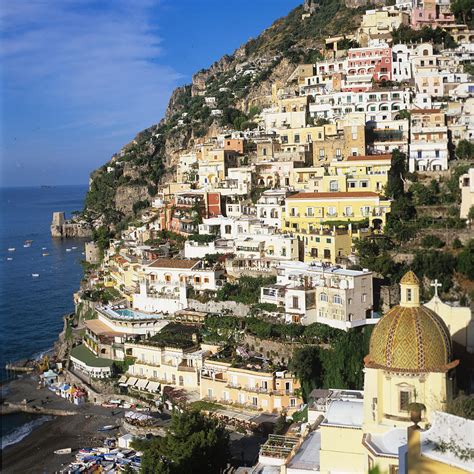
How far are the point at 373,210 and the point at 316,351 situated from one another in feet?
32.8

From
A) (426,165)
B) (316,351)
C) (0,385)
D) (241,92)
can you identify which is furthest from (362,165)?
(241,92)

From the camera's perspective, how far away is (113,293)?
4409 centimetres

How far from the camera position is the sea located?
38500mm

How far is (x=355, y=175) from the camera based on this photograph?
1519 inches

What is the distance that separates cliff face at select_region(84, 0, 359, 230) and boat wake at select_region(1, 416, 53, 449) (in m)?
36.2

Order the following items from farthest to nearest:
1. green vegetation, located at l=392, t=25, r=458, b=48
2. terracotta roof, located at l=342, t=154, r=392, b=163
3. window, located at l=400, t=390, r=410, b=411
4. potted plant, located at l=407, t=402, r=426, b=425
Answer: green vegetation, located at l=392, t=25, r=458, b=48 < terracotta roof, located at l=342, t=154, r=392, b=163 < window, located at l=400, t=390, r=410, b=411 < potted plant, located at l=407, t=402, r=426, b=425

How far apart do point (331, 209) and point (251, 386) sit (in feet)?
38.3

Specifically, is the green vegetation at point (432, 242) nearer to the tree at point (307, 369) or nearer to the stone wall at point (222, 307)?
the tree at point (307, 369)

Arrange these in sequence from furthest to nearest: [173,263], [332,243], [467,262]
Result: [173,263] < [332,243] < [467,262]

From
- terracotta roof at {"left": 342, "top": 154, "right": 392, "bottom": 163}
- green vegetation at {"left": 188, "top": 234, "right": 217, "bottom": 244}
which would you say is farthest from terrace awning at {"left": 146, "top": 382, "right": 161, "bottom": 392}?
terracotta roof at {"left": 342, "top": 154, "right": 392, "bottom": 163}

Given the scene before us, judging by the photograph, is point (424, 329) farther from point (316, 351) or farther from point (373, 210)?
point (373, 210)

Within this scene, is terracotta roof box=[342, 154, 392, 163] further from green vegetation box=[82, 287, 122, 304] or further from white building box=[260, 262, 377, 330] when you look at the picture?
green vegetation box=[82, 287, 122, 304]

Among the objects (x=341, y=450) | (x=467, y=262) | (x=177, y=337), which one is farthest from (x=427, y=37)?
(x=341, y=450)

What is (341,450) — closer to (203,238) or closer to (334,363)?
(334,363)
